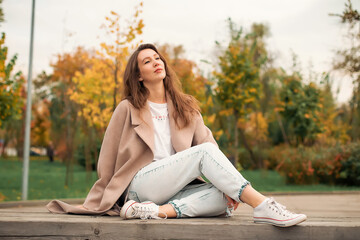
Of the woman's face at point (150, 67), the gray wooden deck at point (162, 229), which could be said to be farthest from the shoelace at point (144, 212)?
the woman's face at point (150, 67)

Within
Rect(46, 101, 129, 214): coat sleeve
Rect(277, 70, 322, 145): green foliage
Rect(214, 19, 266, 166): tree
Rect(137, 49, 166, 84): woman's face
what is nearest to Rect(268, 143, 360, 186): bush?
Rect(214, 19, 266, 166): tree

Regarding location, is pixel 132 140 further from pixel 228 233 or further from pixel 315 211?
pixel 315 211

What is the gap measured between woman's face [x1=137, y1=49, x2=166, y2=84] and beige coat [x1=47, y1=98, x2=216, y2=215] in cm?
33

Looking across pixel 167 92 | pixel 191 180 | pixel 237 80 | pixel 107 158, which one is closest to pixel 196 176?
pixel 191 180

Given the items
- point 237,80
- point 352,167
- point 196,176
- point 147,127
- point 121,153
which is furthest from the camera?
point 237,80

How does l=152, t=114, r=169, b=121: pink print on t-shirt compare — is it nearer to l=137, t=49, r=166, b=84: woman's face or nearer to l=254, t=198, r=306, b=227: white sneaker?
l=137, t=49, r=166, b=84: woman's face

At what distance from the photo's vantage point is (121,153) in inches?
121

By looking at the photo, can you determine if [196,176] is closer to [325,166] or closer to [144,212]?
[144,212]

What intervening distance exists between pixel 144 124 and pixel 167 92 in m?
0.51

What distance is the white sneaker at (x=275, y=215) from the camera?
2408 mm

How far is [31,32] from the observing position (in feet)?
30.9

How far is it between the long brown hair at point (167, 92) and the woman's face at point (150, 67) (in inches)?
2.3

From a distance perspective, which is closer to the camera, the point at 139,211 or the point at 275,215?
the point at 275,215

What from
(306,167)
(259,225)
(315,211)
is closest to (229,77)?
(306,167)
